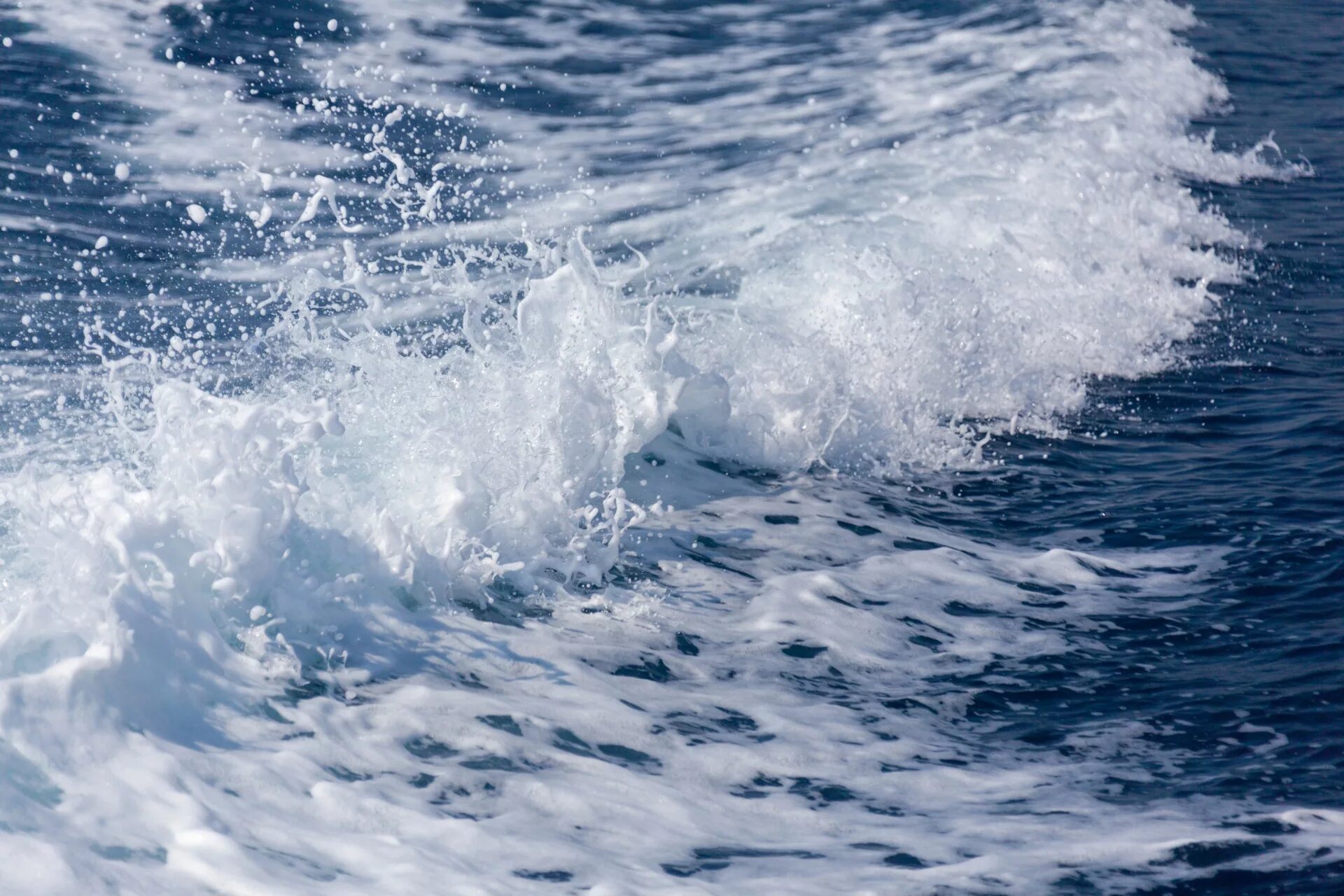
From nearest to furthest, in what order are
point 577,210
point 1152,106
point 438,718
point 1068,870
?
point 1068,870 → point 438,718 → point 577,210 → point 1152,106

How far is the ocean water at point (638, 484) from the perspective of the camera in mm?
3877

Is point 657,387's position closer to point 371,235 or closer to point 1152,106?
point 371,235

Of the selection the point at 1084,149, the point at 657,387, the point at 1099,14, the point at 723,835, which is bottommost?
the point at 723,835

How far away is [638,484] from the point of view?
6539 mm

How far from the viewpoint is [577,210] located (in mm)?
9742

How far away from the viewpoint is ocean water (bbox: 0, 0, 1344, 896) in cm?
388

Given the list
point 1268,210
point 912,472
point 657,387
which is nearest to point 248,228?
point 657,387

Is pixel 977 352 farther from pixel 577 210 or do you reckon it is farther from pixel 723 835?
pixel 723 835

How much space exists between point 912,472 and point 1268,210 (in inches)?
216

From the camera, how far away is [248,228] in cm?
876

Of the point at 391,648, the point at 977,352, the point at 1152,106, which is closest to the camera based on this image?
the point at 391,648

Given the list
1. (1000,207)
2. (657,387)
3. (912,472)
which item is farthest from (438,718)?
(1000,207)

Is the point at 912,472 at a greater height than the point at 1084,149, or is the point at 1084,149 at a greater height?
the point at 1084,149

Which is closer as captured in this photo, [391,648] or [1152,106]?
[391,648]
